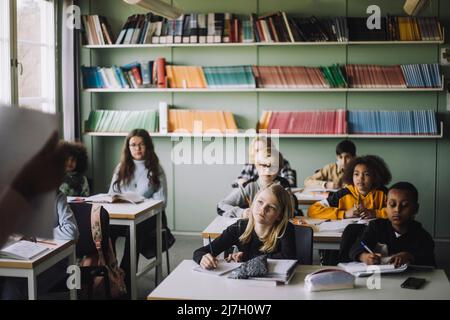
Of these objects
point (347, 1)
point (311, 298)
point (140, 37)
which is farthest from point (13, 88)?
point (311, 298)

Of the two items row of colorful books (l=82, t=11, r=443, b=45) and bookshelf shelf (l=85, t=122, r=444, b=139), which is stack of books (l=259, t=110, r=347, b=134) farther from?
row of colorful books (l=82, t=11, r=443, b=45)

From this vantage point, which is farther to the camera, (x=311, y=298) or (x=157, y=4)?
(x=157, y=4)

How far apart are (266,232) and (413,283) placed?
0.87 metres

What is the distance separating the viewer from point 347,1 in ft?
22.1

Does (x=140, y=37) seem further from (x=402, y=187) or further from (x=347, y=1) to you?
(x=402, y=187)

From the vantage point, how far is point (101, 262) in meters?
4.17

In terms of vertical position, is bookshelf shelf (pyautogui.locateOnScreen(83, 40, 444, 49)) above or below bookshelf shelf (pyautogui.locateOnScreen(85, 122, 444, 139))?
above

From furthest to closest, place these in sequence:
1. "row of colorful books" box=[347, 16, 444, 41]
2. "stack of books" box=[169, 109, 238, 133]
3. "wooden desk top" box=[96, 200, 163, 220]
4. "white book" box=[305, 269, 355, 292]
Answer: "stack of books" box=[169, 109, 238, 133] → "row of colorful books" box=[347, 16, 444, 41] → "wooden desk top" box=[96, 200, 163, 220] → "white book" box=[305, 269, 355, 292]

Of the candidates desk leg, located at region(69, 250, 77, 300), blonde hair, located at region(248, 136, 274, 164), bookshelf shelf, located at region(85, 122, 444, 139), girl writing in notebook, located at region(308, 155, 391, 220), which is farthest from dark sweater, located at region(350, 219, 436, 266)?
bookshelf shelf, located at region(85, 122, 444, 139)

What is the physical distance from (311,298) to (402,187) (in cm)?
114

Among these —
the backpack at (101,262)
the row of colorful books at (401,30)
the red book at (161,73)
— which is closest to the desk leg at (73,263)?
the backpack at (101,262)

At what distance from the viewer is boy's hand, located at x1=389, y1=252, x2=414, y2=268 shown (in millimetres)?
3029

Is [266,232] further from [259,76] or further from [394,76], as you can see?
[394,76]

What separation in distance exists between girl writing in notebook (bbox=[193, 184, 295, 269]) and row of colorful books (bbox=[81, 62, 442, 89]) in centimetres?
349
